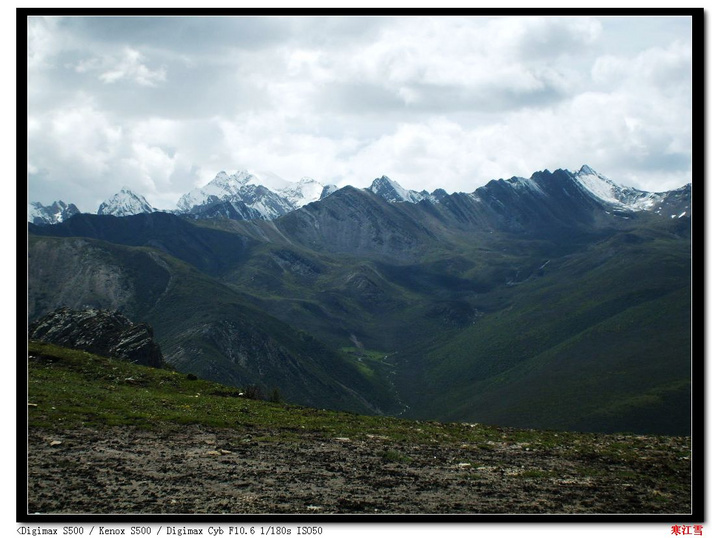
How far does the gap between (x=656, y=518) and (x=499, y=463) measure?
961 centimetres

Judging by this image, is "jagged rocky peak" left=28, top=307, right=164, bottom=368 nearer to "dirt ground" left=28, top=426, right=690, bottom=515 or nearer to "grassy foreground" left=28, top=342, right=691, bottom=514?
"grassy foreground" left=28, top=342, right=691, bottom=514

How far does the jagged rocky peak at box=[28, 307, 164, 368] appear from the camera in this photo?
8525 cm

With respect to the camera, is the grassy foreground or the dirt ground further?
the grassy foreground

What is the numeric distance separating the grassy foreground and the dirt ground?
7 cm

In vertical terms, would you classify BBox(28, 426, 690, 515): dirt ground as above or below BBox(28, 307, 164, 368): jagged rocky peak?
below

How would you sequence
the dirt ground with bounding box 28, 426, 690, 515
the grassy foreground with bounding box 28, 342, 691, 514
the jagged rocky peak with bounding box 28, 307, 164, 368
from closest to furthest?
the dirt ground with bounding box 28, 426, 690, 515, the grassy foreground with bounding box 28, 342, 691, 514, the jagged rocky peak with bounding box 28, 307, 164, 368

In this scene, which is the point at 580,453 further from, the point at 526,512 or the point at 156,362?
the point at 156,362

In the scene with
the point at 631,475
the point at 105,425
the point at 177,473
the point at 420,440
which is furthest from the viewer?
the point at 420,440

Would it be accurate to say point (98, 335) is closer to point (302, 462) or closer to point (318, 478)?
point (302, 462)

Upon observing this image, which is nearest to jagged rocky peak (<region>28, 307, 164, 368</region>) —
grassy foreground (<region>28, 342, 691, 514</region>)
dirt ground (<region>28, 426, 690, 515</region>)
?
grassy foreground (<region>28, 342, 691, 514</region>)

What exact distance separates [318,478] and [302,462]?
304cm

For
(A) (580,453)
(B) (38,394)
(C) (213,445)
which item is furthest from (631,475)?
(B) (38,394)

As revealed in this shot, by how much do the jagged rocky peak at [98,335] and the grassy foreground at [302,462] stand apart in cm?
3603

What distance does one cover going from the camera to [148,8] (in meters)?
31.0
